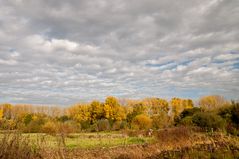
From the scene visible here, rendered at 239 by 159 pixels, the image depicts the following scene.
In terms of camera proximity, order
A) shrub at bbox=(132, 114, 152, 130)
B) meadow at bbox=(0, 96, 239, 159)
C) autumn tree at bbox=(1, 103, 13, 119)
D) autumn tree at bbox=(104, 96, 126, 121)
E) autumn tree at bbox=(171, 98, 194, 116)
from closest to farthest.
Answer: meadow at bbox=(0, 96, 239, 159)
autumn tree at bbox=(1, 103, 13, 119)
shrub at bbox=(132, 114, 152, 130)
autumn tree at bbox=(104, 96, 126, 121)
autumn tree at bbox=(171, 98, 194, 116)

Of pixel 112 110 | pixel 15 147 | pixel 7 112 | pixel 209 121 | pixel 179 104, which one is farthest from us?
pixel 179 104

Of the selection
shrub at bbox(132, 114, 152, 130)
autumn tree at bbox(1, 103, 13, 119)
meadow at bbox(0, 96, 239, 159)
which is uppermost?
autumn tree at bbox(1, 103, 13, 119)

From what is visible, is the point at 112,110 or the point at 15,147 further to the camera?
the point at 112,110

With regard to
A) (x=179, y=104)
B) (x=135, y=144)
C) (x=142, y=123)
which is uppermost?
(x=179, y=104)

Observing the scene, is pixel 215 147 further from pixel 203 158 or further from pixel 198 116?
pixel 198 116

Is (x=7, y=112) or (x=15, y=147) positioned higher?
(x=7, y=112)

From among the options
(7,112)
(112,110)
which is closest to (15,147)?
(7,112)

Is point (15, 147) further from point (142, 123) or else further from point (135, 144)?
point (142, 123)

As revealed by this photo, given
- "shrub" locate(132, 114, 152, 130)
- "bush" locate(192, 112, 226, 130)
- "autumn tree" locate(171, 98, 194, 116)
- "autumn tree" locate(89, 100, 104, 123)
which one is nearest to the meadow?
"bush" locate(192, 112, 226, 130)

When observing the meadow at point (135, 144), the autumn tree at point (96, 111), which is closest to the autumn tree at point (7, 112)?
the meadow at point (135, 144)

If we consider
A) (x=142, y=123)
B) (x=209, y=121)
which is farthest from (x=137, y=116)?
(x=209, y=121)

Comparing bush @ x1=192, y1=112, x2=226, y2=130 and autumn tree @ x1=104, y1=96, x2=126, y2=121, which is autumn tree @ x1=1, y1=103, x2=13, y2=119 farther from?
autumn tree @ x1=104, y1=96, x2=126, y2=121

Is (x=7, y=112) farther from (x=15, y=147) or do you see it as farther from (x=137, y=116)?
(x=137, y=116)

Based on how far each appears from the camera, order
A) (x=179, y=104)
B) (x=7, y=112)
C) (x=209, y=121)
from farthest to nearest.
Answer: (x=179, y=104), (x=209, y=121), (x=7, y=112)
